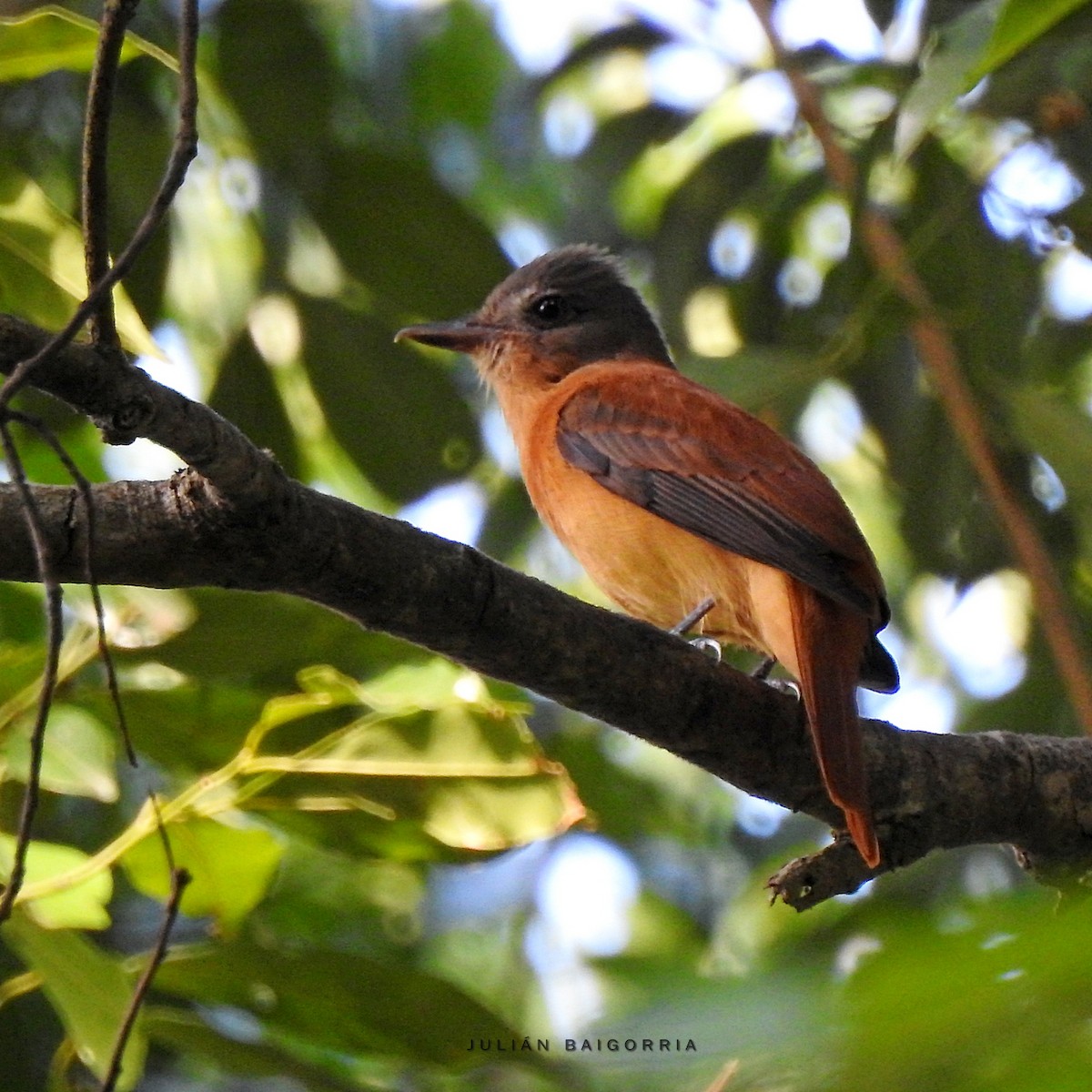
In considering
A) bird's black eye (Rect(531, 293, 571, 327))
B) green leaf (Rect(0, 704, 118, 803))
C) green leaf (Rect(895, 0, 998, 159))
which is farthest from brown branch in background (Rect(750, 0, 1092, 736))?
green leaf (Rect(0, 704, 118, 803))

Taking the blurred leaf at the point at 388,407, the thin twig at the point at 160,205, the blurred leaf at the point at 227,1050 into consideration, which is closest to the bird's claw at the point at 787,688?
the blurred leaf at the point at 388,407

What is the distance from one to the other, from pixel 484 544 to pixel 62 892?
7.32 feet

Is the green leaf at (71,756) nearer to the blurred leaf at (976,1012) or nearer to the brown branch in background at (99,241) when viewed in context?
the brown branch in background at (99,241)

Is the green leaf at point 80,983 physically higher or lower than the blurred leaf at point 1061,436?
lower

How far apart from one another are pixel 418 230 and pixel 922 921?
9.90ft

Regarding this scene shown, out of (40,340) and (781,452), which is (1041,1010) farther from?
(781,452)

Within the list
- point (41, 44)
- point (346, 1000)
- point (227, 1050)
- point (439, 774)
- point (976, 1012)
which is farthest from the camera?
point (439, 774)

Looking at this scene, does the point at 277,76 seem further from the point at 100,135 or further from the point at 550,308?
the point at 100,135

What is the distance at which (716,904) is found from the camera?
547cm

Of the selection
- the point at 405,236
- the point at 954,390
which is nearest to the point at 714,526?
the point at 954,390

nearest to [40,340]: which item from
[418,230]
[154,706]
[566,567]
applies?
[154,706]

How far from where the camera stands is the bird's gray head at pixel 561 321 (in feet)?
15.5

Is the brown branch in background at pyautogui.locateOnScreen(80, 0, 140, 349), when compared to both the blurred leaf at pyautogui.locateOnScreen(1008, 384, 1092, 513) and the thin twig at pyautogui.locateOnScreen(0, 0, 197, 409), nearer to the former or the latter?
the thin twig at pyautogui.locateOnScreen(0, 0, 197, 409)

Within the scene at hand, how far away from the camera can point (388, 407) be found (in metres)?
3.55
